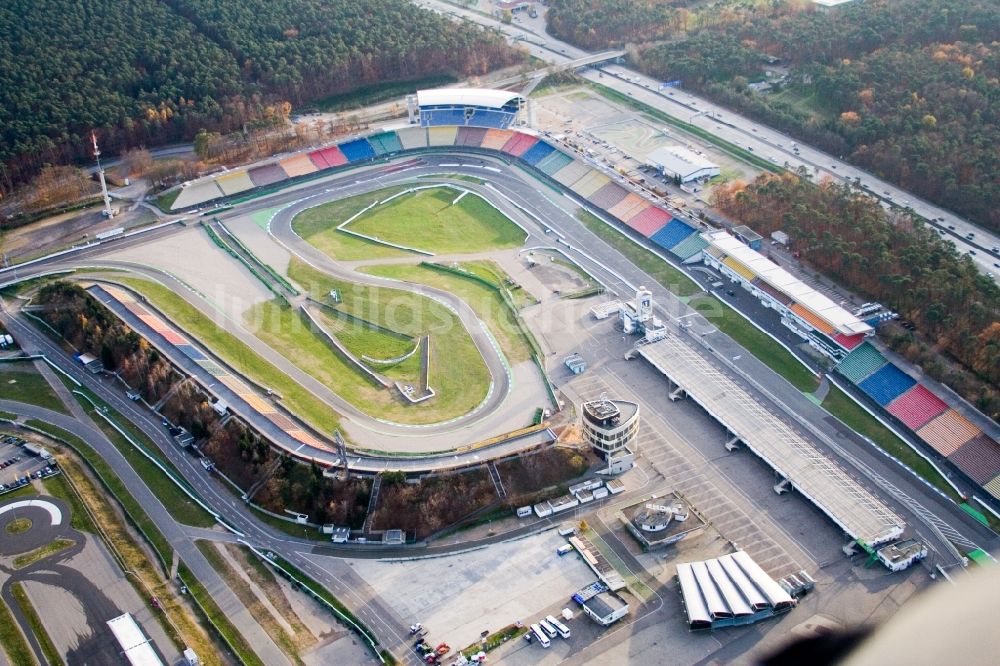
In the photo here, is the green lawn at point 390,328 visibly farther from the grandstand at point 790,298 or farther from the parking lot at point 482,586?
the grandstand at point 790,298

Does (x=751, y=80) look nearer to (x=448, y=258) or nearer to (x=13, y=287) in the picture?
(x=448, y=258)

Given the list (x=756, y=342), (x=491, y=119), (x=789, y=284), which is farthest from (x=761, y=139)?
(x=756, y=342)

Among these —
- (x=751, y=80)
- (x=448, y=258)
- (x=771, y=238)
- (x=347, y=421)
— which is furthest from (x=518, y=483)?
(x=751, y=80)

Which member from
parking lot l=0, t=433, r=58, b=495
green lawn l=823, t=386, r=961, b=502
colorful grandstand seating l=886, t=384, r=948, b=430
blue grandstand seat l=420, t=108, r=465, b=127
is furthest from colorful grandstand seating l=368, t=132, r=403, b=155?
colorful grandstand seating l=886, t=384, r=948, b=430

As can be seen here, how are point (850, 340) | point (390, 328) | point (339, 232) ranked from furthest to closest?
point (339, 232) < point (390, 328) < point (850, 340)

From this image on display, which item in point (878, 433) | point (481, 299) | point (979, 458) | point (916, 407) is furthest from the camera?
point (481, 299)

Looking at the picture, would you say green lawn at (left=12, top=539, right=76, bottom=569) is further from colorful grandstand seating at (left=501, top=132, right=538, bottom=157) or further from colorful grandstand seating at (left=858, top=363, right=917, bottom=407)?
colorful grandstand seating at (left=501, top=132, right=538, bottom=157)

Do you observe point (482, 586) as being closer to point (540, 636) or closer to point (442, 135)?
point (540, 636)
